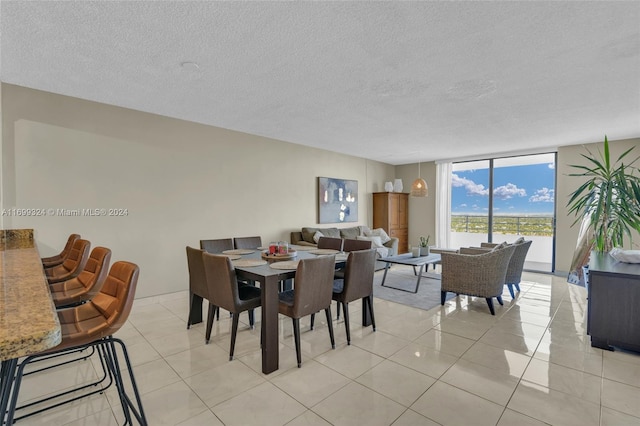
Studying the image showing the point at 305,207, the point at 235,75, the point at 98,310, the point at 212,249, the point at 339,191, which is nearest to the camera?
the point at 98,310

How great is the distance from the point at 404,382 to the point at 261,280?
131cm

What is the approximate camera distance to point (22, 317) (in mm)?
880

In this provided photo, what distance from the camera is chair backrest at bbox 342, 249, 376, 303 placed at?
2893mm

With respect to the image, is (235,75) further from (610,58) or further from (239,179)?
(610,58)

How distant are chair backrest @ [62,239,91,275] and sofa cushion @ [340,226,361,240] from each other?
450 centimetres

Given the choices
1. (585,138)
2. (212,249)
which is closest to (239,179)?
(212,249)

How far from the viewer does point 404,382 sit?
88.7 inches

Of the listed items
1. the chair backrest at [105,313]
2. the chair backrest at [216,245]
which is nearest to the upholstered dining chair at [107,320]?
the chair backrest at [105,313]

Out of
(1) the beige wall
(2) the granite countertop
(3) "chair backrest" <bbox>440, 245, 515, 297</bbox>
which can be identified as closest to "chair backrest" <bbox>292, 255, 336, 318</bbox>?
(2) the granite countertop

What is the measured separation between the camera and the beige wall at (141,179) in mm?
3219

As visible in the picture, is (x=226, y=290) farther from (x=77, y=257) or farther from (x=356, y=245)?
(x=356, y=245)

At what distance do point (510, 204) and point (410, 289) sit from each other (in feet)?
16.2

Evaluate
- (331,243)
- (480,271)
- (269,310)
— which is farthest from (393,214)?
(269,310)

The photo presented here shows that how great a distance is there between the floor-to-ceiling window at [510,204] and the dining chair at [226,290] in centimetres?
623
